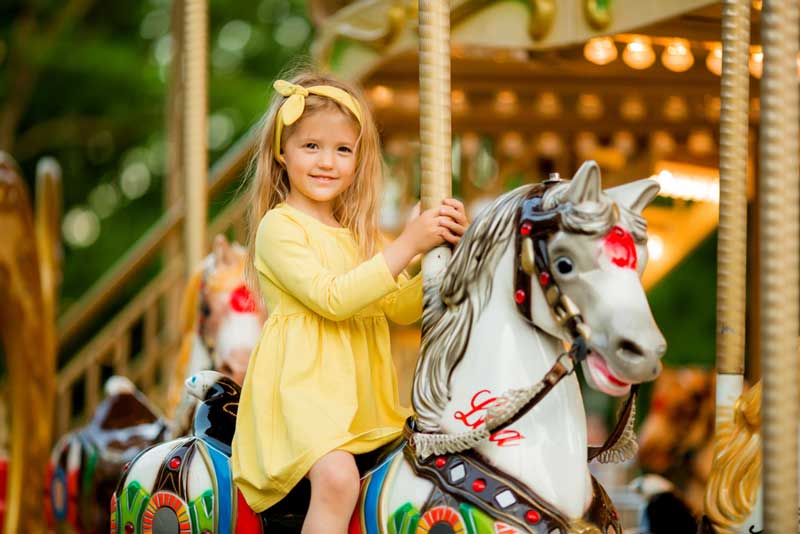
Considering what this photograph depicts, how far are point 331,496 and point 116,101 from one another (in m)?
12.5

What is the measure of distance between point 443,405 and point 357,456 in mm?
268

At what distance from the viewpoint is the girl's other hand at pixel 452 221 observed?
289 cm

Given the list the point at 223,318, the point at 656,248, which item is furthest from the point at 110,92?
the point at 223,318

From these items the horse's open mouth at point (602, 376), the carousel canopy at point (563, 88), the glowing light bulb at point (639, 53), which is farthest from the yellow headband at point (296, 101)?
the glowing light bulb at point (639, 53)

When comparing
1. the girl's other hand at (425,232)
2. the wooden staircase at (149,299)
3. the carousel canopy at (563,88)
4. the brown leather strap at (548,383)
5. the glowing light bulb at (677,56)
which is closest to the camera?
the brown leather strap at (548,383)

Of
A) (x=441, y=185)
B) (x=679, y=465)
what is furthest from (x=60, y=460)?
(x=679, y=465)

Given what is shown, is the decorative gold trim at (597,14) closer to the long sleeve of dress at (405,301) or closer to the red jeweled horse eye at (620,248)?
the long sleeve of dress at (405,301)

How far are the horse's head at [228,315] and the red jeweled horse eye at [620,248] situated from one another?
6.91 feet

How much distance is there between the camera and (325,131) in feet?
10.1

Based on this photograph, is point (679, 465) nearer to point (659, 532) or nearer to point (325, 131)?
point (659, 532)

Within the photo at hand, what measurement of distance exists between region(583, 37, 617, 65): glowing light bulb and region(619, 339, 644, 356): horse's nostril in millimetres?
3091

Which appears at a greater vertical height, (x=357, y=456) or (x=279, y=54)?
(x=279, y=54)

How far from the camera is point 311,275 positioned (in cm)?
290

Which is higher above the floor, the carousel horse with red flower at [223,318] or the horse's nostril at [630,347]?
the horse's nostril at [630,347]
